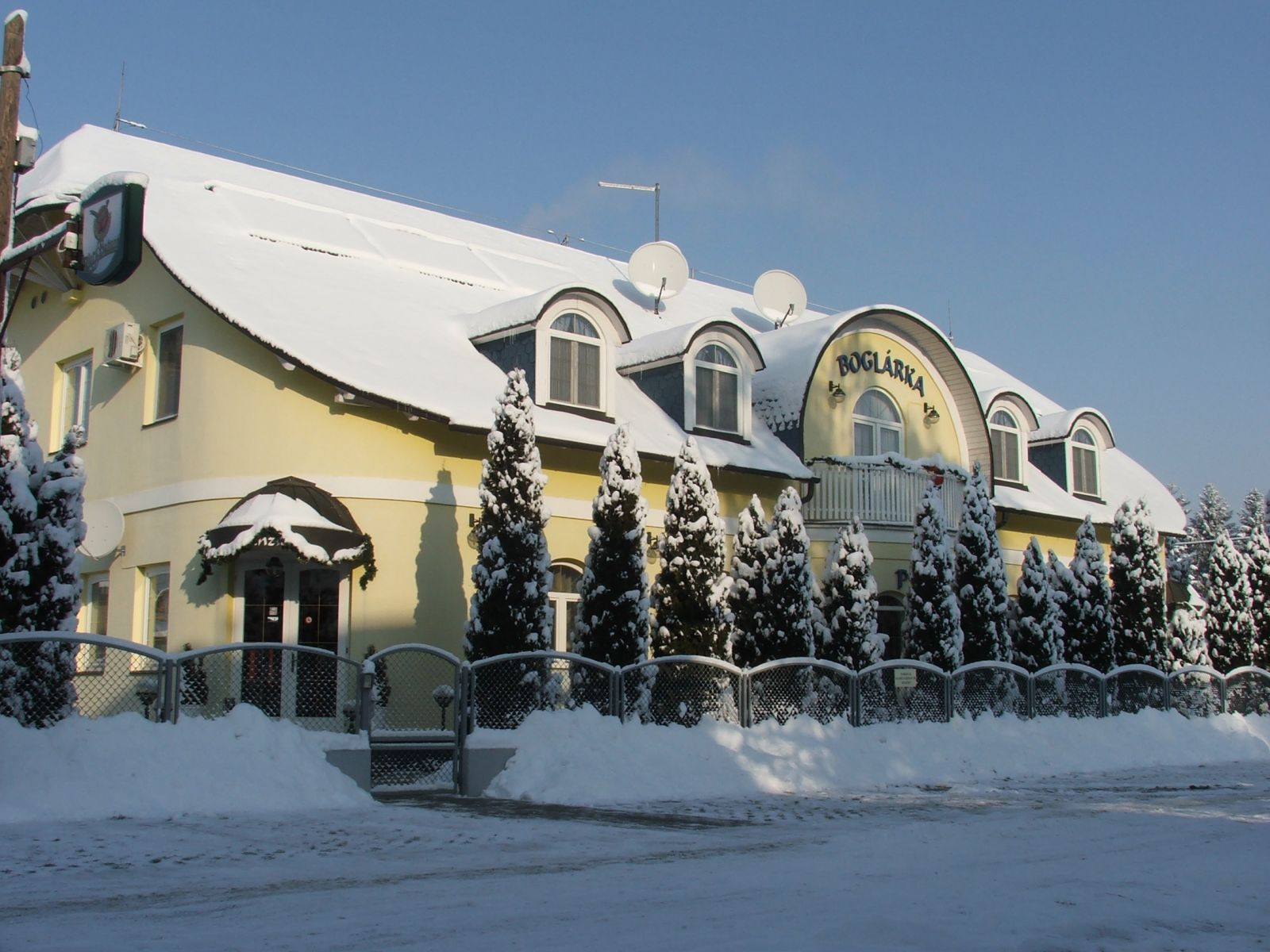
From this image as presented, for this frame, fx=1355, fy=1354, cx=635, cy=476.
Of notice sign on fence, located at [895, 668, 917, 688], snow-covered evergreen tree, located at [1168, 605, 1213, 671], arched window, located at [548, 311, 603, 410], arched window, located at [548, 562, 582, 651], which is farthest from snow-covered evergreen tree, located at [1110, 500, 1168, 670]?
arched window, located at [548, 562, 582, 651]

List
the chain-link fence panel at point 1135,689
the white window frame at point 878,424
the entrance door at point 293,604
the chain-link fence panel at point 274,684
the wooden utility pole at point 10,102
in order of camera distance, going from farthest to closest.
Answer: the white window frame at point 878,424 → the chain-link fence panel at point 1135,689 → the entrance door at point 293,604 → the wooden utility pole at point 10,102 → the chain-link fence panel at point 274,684

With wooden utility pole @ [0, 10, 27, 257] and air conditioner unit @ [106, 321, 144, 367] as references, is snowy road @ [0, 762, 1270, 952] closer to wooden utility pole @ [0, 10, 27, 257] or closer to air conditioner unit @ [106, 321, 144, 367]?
wooden utility pole @ [0, 10, 27, 257]

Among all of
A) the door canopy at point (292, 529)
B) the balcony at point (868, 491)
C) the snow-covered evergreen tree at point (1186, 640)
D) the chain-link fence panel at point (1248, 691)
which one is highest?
the balcony at point (868, 491)

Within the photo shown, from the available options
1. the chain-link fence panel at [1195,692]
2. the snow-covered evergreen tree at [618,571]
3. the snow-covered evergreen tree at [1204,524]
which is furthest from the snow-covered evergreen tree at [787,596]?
the snow-covered evergreen tree at [1204,524]

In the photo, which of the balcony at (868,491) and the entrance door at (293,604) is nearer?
the entrance door at (293,604)

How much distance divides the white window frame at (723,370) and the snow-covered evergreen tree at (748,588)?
2740mm

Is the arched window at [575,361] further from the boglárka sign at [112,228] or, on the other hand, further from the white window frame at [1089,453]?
the white window frame at [1089,453]

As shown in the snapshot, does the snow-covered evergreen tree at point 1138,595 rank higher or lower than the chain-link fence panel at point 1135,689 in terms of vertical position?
higher

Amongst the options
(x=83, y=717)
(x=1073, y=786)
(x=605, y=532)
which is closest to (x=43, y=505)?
(x=83, y=717)

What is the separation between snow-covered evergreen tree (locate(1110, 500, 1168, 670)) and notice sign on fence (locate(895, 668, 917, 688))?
939 centimetres

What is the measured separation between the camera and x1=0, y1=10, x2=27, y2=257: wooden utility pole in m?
13.6

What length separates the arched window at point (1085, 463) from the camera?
3094cm

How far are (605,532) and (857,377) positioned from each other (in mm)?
9703

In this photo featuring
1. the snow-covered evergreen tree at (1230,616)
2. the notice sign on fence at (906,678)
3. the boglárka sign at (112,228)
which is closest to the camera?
the boglárka sign at (112,228)
